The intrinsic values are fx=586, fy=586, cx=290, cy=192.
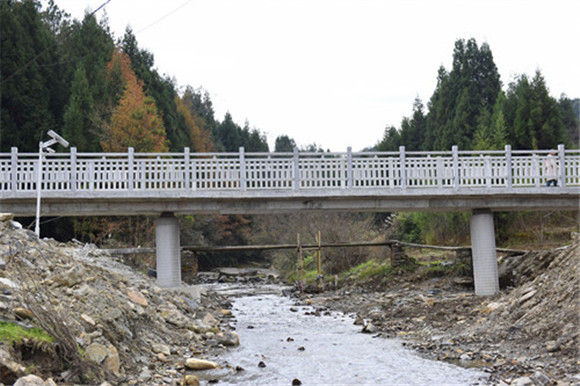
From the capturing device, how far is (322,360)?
1291 cm

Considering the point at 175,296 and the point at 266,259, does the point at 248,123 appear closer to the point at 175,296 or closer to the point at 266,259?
the point at 266,259

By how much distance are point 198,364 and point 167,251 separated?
8.72 meters

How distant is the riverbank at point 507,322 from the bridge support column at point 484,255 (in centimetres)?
76

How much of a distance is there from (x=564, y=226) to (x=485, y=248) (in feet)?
39.1

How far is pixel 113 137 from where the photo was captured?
33062mm

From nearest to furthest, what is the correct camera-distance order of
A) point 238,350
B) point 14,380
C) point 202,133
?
1. point 14,380
2. point 238,350
3. point 202,133

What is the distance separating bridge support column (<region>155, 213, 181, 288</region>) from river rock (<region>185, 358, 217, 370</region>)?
823 centimetres

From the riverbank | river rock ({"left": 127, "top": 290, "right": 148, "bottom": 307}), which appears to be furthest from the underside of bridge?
river rock ({"left": 127, "top": 290, "right": 148, "bottom": 307})

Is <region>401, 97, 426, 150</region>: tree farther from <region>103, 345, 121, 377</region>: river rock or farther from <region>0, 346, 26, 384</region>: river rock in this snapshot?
<region>0, 346, 26, 384</region>: river rock

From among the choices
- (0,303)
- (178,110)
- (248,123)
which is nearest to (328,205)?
(0,303)

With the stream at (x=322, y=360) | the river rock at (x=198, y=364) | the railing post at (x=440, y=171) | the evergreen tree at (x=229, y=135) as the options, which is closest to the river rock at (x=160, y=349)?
the river rock at (x=198, y=364)

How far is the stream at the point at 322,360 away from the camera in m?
11.0

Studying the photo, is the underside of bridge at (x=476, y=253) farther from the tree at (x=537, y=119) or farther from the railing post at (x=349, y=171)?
the tree at (x=537, y=119)

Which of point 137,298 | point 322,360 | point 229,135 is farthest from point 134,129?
point 229,135
